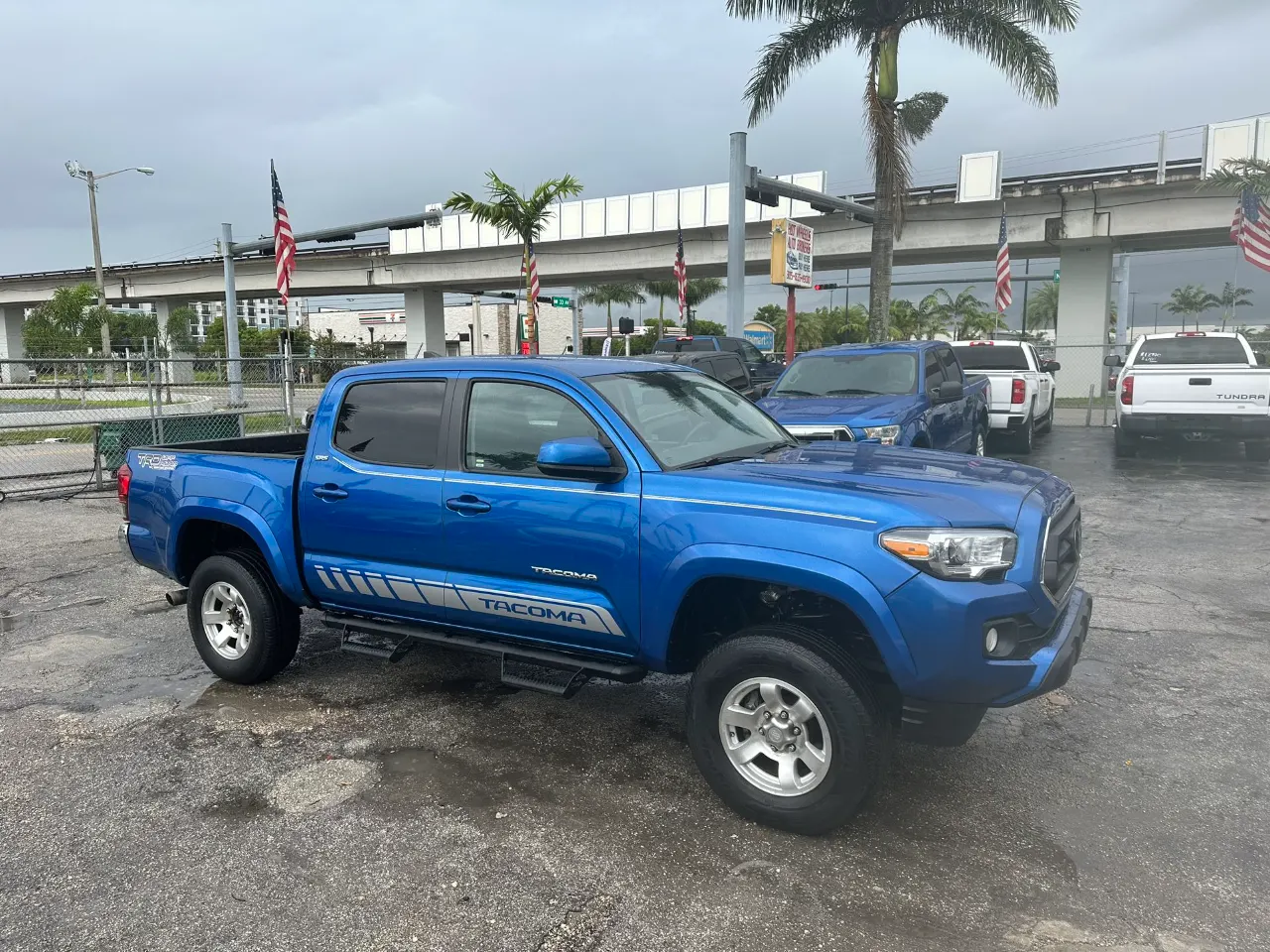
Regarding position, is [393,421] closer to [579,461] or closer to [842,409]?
[579,461]

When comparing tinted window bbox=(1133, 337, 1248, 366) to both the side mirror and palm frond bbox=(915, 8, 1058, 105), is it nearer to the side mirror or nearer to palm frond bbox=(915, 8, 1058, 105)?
palm frond bbox=(915, 8, 1058, 105)

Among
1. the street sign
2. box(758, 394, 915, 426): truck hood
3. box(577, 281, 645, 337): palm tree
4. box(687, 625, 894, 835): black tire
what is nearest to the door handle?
box(687, 625, 894, 835): black tire

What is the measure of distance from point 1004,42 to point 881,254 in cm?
499

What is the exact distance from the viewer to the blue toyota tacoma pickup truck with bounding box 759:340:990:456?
8.44 metres

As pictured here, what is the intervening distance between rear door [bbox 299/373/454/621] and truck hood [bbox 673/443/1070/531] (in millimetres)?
1398

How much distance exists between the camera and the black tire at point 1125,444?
46.4 feet

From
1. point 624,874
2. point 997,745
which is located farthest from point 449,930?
point 997,745

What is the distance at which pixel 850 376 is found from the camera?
1001 cm

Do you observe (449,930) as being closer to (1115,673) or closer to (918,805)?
(918,805)

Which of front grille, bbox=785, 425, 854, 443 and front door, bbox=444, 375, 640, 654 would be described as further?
front grille, bbox=785, 425, 854, 443

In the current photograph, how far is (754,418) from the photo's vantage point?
4.95m

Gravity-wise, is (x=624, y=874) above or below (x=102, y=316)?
below

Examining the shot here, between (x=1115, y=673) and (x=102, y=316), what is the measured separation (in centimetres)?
4103

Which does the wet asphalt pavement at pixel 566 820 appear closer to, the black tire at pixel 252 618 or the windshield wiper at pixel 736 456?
the black tire at pixel 252 618
